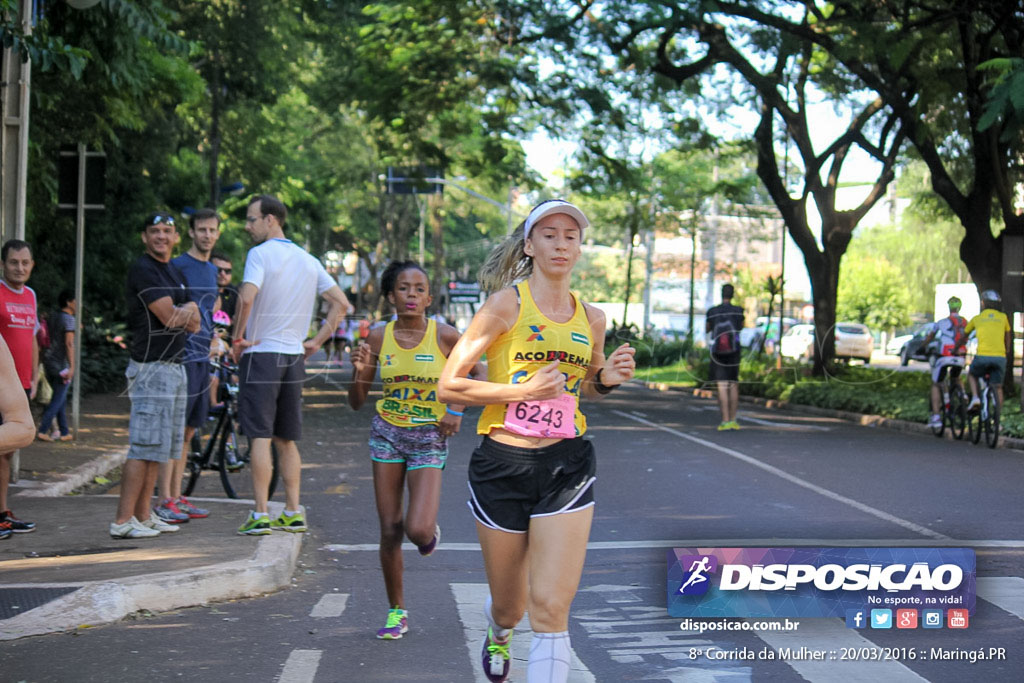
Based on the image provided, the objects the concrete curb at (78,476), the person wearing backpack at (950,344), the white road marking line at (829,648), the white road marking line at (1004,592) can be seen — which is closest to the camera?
the white road marking line at (829,648)

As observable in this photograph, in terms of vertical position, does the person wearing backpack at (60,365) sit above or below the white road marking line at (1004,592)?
above

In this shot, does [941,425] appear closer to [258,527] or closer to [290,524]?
[290,524]

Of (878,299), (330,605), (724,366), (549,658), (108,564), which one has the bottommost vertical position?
(330,605)

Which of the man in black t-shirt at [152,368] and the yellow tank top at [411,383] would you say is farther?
the man in black t-shirt at [152,368]

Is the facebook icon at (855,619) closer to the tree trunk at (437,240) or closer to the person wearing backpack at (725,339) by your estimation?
the person wearing backpack at (725,339)

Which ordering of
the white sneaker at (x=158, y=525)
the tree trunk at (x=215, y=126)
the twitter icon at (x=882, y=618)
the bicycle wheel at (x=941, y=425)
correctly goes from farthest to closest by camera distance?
the tree trunk at (x=215, y=126) < the bicycle wheel at (x=941, y=425) < the white sneaker at (x=158, y=525) < the twitter icon at (x=882, y=618)

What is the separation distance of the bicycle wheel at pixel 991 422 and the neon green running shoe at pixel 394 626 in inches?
456

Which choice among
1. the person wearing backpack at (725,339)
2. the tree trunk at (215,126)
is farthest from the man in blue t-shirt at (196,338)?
the tree trunk at (215,126)

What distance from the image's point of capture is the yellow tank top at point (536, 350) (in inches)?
181

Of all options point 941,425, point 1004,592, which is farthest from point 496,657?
point 941,425

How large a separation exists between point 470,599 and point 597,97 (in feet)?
54.3

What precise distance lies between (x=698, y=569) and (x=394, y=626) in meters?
1.70

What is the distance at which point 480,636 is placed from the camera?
6.26 m

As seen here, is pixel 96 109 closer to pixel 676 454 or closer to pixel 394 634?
pixel 676 454
